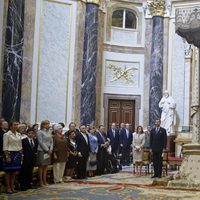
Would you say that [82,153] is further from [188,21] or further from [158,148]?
[188,21]

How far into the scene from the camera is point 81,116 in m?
18.1

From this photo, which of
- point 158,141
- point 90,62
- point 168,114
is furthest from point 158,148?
point 90,62

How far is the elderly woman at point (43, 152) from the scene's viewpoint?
420 inches

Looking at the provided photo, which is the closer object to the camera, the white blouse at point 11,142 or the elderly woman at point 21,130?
the white blouse at point 11,142

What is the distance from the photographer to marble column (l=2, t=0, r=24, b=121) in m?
15.4

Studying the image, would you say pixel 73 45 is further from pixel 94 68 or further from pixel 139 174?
pixel 139 174

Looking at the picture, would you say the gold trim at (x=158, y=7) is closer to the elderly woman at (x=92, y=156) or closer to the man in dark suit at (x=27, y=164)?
the elderly woman at (x=92, y=156)

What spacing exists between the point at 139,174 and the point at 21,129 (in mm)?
5466

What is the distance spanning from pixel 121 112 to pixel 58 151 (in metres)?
9.60

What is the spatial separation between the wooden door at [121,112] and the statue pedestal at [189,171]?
10.5 metres

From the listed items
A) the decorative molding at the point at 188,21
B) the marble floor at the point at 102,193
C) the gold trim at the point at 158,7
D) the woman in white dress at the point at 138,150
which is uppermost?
the gold trim at the point at 158,7

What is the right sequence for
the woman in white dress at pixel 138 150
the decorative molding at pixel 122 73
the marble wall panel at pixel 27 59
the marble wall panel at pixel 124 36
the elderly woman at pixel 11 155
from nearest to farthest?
the elderly woman at pixel 11 155, the woman in white dress at pixel 138 150, the marble wall panel at pixel 27 59, the decorative molding at pixel 122 73, the marble wall panel at pixel 124 36

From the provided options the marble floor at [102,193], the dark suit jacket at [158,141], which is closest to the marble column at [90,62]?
the dark suit jacket at [158,141]

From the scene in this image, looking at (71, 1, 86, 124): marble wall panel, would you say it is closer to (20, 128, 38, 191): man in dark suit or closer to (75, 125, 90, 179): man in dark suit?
(75, 125, 90, 179): man in dark suit
